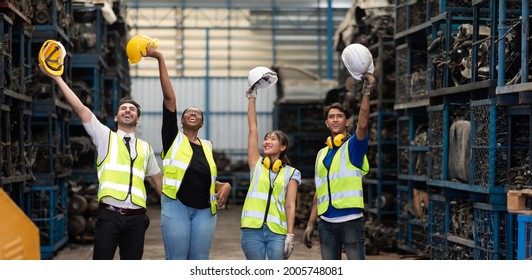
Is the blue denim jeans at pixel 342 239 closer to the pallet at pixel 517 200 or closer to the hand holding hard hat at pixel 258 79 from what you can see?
the hand holding hard hat at pixel 258 79

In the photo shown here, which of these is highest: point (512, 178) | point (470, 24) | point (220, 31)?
point (220, 31)

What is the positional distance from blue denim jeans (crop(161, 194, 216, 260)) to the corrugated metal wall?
85.9ft

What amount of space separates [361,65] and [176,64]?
26.9 metres

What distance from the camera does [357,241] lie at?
7.21 metres

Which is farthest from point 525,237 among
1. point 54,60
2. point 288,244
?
point 54,60

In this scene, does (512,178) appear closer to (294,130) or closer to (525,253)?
(525,253)

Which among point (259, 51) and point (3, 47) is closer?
point (3, 47)

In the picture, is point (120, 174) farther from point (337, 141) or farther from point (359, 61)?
point (359, 61)

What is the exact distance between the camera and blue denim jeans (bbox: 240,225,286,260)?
23.2ft

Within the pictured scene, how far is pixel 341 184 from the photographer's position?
7285mm

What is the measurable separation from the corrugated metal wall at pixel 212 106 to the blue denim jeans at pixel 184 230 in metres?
26.2

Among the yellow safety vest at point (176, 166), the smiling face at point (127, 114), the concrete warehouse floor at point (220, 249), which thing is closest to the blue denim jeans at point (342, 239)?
the yellow safety vest at point (176, 166)

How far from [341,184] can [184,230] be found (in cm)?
129

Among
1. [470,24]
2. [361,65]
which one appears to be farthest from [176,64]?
[361,65]
